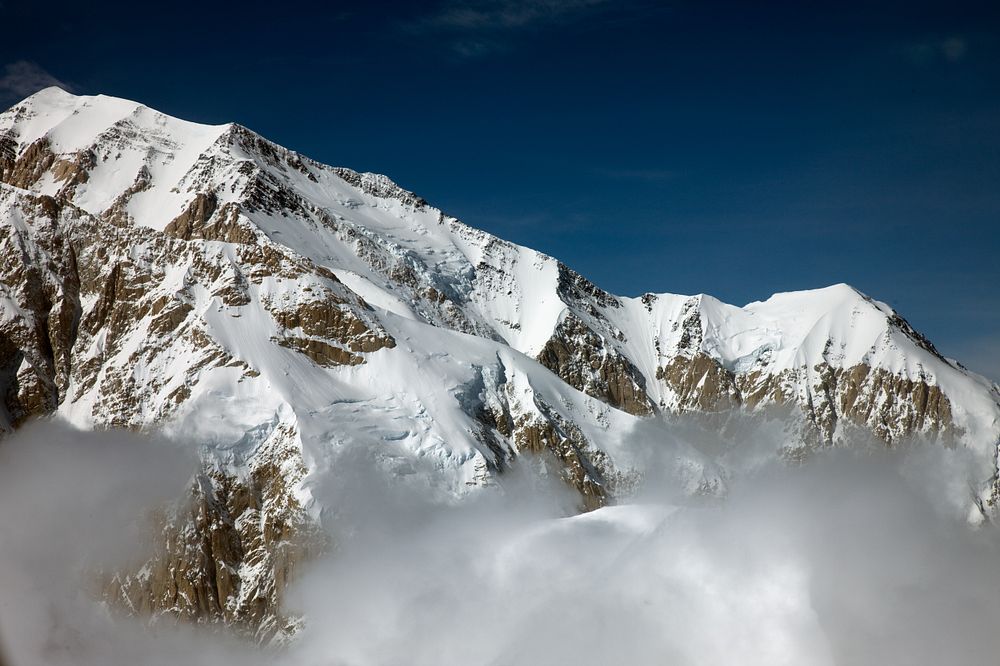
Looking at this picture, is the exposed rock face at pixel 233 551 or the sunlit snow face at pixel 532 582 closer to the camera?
the sunlit snow face at pixel 532 582

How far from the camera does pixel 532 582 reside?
417 ft

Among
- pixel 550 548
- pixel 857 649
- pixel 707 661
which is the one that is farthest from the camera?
pixel 550 548

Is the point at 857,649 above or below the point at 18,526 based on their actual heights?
above

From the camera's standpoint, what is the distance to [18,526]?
170250mm

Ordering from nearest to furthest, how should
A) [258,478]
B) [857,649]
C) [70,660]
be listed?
[857,649] → [70,660] → [258,478]

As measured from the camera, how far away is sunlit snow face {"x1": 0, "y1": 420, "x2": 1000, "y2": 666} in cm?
9044

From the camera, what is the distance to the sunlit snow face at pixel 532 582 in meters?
90.4

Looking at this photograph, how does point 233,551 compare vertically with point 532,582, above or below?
below

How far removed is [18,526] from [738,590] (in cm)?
12302

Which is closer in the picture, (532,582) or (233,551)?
(532,582)

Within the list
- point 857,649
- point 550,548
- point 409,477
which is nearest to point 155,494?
point 409,477

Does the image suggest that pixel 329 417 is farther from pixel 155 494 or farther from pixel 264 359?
pixel 155 494

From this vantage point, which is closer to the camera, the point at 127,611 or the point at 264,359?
the point at 127,611

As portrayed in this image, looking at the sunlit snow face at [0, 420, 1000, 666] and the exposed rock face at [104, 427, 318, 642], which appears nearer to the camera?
the sunlit snow face at [0, 420, 1000, 666]
